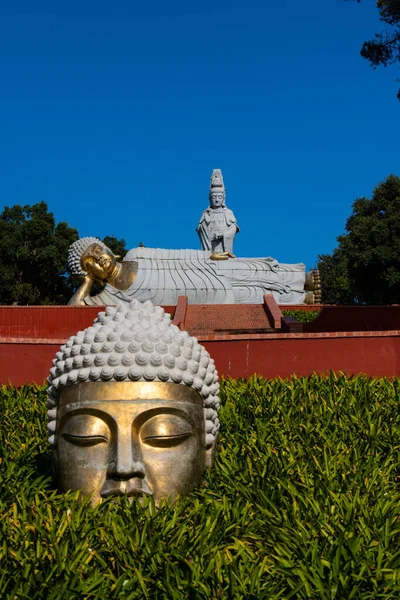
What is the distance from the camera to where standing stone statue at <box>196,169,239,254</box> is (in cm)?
1991

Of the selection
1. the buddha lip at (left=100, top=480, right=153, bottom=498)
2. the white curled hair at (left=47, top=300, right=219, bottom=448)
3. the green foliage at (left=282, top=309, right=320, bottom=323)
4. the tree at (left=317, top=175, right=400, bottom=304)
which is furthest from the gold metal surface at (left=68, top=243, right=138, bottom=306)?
the tree at (left=317, top=175, right=400, bottom=304)

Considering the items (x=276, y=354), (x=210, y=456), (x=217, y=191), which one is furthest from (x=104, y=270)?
(x=210, y=456)

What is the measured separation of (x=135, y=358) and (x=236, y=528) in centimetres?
96

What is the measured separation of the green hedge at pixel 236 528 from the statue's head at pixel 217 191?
54.7ft

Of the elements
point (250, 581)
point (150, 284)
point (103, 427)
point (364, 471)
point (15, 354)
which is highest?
point (150, 284)

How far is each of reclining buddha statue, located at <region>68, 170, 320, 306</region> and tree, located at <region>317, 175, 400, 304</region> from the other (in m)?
9.63

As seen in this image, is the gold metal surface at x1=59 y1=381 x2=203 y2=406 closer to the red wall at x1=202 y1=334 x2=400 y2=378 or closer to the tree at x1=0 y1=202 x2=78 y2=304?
the red wall at x1=202 y1=334 x2=400 y2=378

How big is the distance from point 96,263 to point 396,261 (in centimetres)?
1602

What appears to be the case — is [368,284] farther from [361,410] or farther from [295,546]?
[295,546]

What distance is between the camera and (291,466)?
140 inches

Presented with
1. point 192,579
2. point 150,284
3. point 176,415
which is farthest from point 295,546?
point 150,284

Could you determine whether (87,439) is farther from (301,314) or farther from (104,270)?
(301,314)

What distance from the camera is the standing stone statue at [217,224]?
19.9 m

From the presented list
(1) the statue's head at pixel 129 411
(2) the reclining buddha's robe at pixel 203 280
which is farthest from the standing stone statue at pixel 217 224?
(1) the statue's head at pixel 129 411
